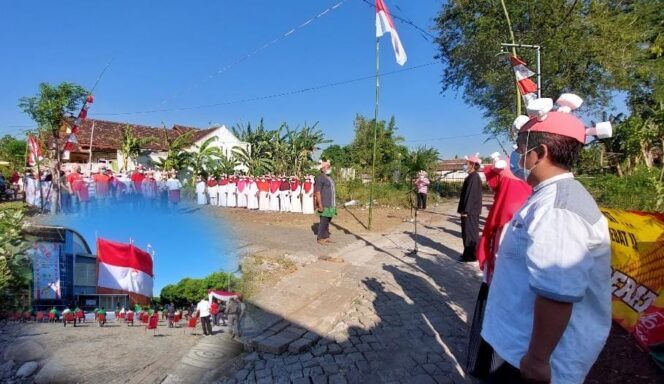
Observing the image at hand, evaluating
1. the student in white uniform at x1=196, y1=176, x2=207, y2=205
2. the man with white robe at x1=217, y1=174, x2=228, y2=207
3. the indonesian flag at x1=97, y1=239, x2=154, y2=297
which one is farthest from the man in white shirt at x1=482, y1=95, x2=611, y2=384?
the man with white robe at x1=217, y1=174, x2=228, y2=207

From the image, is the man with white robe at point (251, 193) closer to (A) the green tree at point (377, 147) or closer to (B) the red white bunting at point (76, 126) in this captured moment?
(B) the red white bunting at point (76, 126)

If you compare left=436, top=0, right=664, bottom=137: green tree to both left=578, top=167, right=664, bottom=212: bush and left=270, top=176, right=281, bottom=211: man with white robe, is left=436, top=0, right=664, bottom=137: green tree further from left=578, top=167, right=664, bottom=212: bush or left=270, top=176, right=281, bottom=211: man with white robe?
left=270, top=176, right=281, bottom=211: man with white robe

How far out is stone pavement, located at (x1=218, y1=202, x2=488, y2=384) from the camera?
10.8 ft

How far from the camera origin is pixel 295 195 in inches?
561

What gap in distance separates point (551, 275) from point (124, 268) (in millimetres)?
2308

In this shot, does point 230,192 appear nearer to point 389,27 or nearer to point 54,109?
point 54,109

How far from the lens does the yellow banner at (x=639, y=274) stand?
11.4 feet

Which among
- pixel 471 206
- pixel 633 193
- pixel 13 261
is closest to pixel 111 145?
pixel 13 261

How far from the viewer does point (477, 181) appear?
725cm

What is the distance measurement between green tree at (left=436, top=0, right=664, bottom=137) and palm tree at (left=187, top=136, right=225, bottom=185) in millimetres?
15682

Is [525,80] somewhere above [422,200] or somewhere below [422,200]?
above

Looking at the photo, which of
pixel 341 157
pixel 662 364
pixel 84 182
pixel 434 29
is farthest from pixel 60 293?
pixel 341 157

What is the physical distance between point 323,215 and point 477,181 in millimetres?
3319

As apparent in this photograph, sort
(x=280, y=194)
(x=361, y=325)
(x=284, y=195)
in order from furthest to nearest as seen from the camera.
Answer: (x=284, y=195)
(x=280, y=194)
(x=361, y=325)
